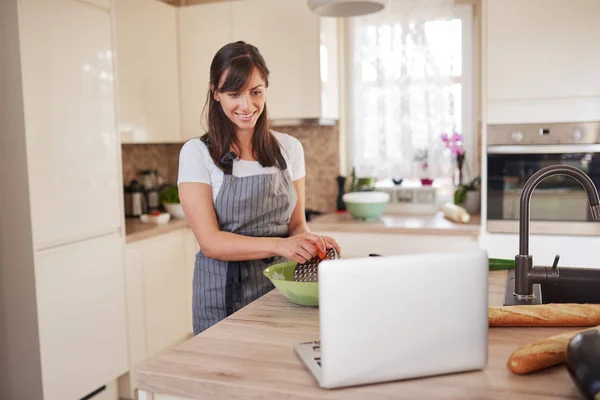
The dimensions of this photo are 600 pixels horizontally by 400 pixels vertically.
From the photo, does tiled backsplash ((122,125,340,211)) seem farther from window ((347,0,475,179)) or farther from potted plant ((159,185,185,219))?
potted plant ((159,185,185,219))

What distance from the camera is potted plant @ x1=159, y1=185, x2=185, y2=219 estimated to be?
12.5ft

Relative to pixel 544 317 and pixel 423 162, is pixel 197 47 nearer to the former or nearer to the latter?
pixel 423 162

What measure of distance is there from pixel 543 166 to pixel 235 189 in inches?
73.4

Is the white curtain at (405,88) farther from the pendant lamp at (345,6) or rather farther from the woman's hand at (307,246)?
the woman's hand at (307,246)

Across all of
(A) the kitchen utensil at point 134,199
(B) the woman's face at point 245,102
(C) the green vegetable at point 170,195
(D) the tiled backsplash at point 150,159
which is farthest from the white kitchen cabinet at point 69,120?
(B) the woman's face at point 245,102

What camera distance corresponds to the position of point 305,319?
149 centimetres

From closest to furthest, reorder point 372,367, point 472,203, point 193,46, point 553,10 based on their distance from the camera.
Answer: point 372,367
point 553,10
point 472,203
point 193,46

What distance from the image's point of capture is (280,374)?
3.73ft

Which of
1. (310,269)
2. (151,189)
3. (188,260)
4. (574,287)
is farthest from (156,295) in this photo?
(574,287)

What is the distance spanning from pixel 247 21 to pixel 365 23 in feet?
2.54

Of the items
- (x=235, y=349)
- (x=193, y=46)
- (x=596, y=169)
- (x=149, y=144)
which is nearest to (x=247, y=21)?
(x=193, y=46)

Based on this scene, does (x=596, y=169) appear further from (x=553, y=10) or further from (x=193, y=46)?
(x=193, y=46)

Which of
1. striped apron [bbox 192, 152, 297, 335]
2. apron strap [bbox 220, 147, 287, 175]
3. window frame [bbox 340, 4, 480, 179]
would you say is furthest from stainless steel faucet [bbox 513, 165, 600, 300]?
window frame [bbox 340, 4, 480, 179]

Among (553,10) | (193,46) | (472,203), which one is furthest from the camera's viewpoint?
(193,46)
